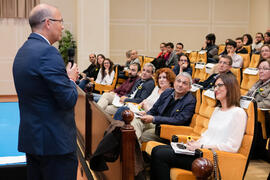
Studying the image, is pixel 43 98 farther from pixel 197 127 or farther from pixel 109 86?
pixel 109 86

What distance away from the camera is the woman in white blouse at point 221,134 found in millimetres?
2686

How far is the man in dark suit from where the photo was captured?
1756mm

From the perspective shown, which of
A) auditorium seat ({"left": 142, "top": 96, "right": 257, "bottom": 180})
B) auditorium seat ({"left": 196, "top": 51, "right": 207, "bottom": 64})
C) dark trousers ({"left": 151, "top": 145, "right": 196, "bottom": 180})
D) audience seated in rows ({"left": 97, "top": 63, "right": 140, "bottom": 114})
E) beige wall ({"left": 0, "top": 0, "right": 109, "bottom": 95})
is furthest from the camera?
beige wall ({"left": 0, "top": 0, "right": 109, "bottom": 95})

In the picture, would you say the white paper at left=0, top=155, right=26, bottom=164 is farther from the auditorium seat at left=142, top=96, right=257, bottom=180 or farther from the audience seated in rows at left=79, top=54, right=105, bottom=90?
the audience seated in rows at left=79, top=54, right=105, bottom=90

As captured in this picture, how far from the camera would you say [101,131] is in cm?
299

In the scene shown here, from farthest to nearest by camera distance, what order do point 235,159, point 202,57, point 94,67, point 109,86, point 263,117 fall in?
point 94,67
point 202,57
point 109,86
point 263,117
point 235,159

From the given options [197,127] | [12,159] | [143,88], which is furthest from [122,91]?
[12,159]

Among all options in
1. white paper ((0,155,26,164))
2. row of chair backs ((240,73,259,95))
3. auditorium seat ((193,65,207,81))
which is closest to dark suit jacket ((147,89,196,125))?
white paper ((0,155,26,164))

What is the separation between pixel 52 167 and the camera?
1.87 meters

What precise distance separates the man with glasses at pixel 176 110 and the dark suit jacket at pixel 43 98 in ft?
6.01

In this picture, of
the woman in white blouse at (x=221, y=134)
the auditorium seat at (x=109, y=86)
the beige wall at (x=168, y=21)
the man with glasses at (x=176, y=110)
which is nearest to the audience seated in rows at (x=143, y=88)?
the man with glasses at (x=176, y=110)

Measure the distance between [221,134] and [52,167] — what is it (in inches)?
57.4

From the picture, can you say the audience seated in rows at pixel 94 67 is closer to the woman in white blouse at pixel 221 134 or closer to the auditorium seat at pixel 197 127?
the auditorium seat at pixel 197 127

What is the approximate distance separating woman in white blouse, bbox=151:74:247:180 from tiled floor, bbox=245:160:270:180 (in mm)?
1018
